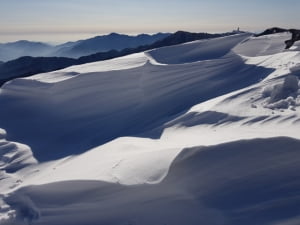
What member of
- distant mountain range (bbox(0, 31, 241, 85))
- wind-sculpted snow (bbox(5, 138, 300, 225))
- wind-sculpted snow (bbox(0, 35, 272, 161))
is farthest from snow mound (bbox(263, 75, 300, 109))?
distant mountain range (bbox(0, 31, 241, 85))

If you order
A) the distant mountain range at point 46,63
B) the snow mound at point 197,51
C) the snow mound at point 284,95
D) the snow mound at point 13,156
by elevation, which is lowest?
the distant mountain range at point 46,63

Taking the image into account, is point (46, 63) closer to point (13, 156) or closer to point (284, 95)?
point (13, 156)

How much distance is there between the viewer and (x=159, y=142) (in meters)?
6.12

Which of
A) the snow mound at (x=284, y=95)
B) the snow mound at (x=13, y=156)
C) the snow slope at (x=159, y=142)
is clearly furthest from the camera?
the snow mound at (x=13, y=156)

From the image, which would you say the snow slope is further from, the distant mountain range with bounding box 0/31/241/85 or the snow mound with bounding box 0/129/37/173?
the distant mountain range with bounding box 0/31/241/85

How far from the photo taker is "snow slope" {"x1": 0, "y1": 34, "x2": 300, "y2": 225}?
4.54 meters

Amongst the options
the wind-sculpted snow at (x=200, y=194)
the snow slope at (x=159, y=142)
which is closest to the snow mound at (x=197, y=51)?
the snow slope at (x=159, y=142)

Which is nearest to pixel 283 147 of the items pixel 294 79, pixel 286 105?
pixel 286 105

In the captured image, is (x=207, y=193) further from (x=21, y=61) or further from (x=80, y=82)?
(x=21, y=61)

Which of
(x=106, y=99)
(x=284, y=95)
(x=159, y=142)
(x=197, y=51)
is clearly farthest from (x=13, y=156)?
(x=197, y=51)

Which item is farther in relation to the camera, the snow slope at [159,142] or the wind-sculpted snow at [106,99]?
the wind-sculpted snow at [106,99]

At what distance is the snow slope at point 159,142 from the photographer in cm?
454

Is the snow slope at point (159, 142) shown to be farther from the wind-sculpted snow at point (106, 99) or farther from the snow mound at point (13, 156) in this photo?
the snow mound at point (13, 156)

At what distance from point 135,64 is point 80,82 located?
5.09 ft
